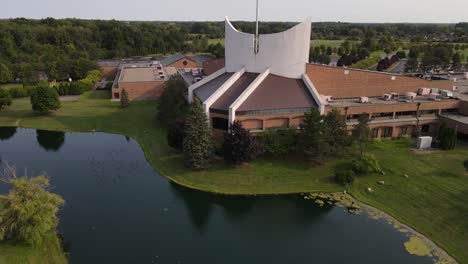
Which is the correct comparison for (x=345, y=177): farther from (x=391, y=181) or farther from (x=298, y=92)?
(x=298, y=92)

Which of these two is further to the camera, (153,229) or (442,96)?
(442,96)

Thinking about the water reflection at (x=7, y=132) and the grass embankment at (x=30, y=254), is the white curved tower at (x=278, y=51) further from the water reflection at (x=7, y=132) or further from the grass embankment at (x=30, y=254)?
the water reflection at (x=7, y=132)

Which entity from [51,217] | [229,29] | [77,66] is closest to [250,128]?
[229,29]

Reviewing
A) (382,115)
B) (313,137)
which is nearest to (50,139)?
(313,137)

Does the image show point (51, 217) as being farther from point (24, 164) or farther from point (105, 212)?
point (24, 164)

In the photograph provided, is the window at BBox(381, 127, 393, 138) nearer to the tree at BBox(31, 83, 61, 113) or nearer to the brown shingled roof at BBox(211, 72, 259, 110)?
the brown shingled roof at BBox(211, 72, 259, 110)
